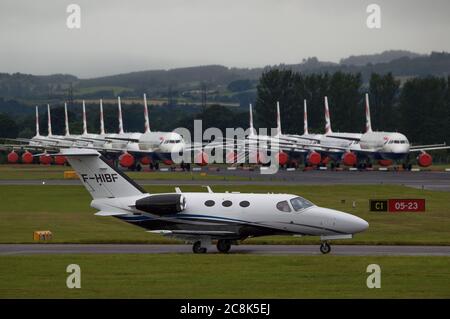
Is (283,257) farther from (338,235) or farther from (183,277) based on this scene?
(183,277)

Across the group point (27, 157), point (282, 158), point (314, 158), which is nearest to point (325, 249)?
point (314, 158)

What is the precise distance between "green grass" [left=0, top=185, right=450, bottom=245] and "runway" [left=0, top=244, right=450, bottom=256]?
6.74 ft

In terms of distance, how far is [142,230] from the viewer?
5256 centimetres

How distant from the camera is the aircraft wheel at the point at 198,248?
130ft

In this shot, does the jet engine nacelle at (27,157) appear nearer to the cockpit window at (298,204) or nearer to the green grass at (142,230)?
the green grass at (142,230)

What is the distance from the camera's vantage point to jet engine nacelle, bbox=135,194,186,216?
3947cm

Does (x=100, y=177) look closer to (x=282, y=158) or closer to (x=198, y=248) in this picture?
(x=198, y=248)

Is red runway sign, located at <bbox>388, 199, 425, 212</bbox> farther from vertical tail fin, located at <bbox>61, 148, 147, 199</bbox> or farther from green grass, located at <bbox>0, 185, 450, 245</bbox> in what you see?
vertical tail fin, located at <bbox>61, 148, 147, 199</bbox>

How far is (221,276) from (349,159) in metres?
91.3

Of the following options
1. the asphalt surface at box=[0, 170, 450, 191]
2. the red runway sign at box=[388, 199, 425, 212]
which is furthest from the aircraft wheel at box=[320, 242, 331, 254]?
the asphalt surface at box=[0, 170, 450, 191]

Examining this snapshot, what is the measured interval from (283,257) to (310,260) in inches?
51.6

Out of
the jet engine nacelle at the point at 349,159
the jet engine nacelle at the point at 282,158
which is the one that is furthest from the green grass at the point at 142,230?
the jet engine nacelle at the point at 282,158
